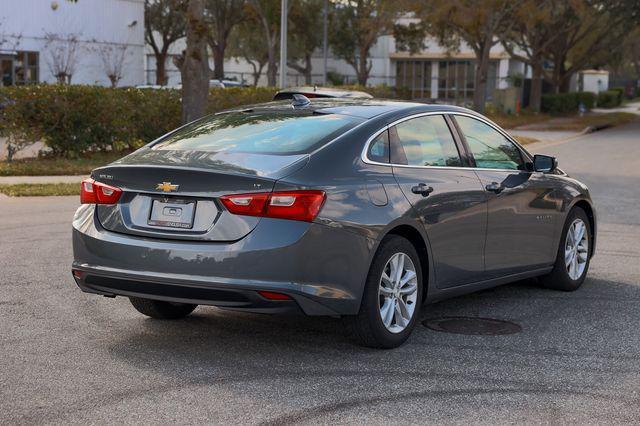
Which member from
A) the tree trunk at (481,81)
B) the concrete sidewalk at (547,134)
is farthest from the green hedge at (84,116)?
the tree trunk at (481,81)

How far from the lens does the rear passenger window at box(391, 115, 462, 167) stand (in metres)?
6.64

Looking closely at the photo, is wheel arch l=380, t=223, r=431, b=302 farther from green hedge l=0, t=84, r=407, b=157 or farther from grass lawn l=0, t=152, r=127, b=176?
green hedge l=0, t=84, r=407, b=157

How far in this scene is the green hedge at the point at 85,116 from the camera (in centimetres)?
1906

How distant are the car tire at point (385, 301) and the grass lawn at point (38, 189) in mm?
9632

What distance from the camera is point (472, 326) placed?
7.04 metres

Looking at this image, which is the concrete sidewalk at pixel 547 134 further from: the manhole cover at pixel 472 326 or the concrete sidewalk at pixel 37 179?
the manhole cover at pixel 472 326

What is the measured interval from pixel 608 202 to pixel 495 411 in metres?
11.1

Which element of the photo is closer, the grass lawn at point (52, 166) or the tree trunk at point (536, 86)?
the grass lawn at point (52, 166)

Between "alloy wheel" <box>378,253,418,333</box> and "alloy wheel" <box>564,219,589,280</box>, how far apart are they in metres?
2.34

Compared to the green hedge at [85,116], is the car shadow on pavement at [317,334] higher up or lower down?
lower down

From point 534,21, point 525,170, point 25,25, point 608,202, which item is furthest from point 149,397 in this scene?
point 25,25

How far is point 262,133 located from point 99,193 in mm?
1088

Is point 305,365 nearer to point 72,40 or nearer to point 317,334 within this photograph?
point 317,334

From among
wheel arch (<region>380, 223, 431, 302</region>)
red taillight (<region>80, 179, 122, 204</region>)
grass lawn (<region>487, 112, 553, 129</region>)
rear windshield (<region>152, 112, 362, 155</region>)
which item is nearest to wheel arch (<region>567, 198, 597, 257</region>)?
wheel arch (<region>380, 223, 431, 302</region>)
